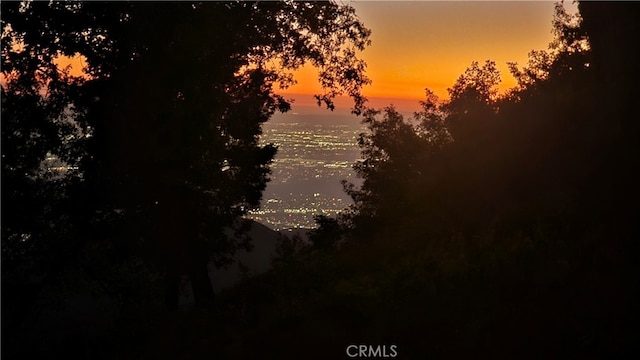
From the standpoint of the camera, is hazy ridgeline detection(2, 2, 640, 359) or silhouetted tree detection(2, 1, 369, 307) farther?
silhouetted tree detection(2, 1, 369, 307)

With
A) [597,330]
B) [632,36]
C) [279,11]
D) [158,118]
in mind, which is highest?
[279,11]

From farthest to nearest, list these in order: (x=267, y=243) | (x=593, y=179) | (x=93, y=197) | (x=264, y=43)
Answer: (x=267, y=243), (x=93, y=197), (x=264, y=43), (x=593, y=179)

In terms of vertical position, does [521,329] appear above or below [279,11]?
below

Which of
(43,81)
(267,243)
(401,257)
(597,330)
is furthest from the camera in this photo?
(267,243)

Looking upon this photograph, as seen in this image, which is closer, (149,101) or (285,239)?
(149,101)

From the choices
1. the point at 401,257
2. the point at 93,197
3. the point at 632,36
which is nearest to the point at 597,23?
the point at 632,36

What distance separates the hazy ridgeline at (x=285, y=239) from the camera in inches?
314

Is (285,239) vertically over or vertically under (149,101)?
under

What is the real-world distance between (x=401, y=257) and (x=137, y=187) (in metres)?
7.43

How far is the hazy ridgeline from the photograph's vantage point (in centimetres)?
796

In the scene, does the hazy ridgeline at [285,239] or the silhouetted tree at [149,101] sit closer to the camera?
the hazy ridgeline at [285,239]

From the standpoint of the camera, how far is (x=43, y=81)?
14.8 meters

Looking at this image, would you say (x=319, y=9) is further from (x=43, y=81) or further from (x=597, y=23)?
(x=597, y=23)

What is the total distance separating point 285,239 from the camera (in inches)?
653
